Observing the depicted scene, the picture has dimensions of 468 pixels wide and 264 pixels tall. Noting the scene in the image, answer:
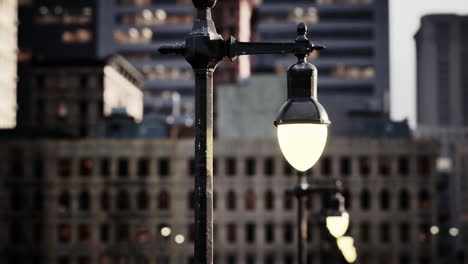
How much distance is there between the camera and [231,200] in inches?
2921

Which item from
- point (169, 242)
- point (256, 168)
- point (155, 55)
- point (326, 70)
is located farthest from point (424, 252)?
point (155, 55)

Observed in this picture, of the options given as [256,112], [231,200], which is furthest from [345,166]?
[231,200]

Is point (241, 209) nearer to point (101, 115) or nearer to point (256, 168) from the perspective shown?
point (256, 168)

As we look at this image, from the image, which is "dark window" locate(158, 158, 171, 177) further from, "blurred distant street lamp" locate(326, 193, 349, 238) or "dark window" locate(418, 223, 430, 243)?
"blurred distant street lamp" locate(326, 193, 349, 238)

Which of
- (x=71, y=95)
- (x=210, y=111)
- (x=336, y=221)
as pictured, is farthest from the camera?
(x=71, y=95)

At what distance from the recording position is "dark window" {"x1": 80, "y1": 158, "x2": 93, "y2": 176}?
7444cm

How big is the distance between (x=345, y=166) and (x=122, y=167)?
21.4m

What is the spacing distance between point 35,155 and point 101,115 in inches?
620

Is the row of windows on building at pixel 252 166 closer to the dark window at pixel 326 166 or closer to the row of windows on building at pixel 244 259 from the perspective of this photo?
the dark window at pixel 326 166

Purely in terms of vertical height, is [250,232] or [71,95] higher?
[71,95]

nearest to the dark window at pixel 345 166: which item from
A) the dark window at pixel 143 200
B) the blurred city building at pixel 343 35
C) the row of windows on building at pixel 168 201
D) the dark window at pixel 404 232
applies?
the row of windows on building at pixel 168 201

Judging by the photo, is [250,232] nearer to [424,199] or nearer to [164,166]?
[164,166]

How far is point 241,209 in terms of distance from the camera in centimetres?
7406

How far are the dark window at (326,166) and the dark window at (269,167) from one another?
15.6 feet
